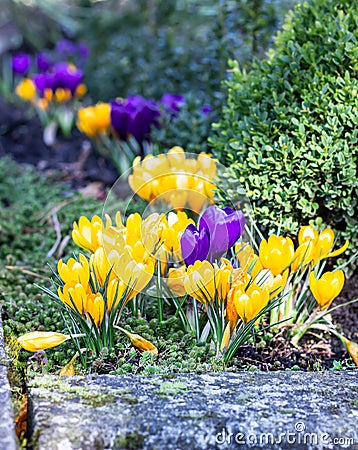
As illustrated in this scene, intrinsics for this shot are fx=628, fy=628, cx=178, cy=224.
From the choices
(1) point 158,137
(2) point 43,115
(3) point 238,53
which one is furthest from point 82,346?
(2) point 43,115

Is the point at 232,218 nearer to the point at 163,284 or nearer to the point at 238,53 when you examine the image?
the point at 163,284

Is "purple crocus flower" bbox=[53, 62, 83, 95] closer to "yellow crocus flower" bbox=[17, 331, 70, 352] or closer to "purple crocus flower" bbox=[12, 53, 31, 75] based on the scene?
"purple crocus flower" bbox=[12, 53, 31, 75]

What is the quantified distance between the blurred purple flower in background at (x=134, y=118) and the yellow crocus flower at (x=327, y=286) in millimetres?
1925

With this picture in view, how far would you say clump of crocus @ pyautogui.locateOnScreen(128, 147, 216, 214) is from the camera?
2.59m

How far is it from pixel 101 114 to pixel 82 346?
2245 mm

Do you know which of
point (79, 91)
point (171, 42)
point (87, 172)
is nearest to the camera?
point (87, 172)

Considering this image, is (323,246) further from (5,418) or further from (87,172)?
(87,172)

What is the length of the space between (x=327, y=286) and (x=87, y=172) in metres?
2.59

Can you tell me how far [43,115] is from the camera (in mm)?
4887

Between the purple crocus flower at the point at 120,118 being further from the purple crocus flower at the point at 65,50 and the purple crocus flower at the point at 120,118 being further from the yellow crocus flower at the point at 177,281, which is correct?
the purple crocus flower at the point at 65,50

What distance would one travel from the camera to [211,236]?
205 centimetres

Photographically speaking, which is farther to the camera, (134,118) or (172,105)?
(172,105)

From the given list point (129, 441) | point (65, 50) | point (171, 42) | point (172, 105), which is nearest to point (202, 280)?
point (129, 441)

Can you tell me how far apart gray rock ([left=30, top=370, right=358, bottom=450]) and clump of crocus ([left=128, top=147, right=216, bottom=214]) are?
3.15 feet
